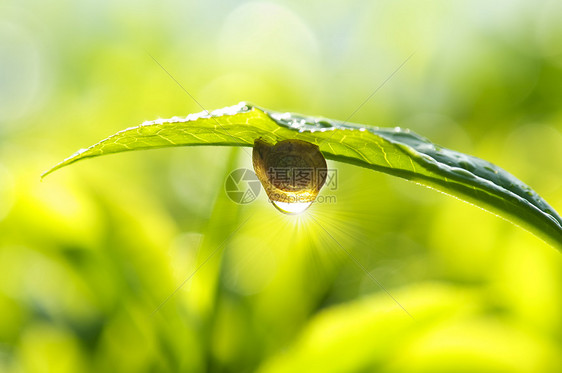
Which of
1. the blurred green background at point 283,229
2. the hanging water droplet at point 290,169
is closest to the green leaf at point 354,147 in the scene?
the hanging water droplet at point 290,169

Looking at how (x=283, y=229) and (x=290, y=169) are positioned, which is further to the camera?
(x=283, y=229)

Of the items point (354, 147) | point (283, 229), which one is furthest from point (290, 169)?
point (283, 229)

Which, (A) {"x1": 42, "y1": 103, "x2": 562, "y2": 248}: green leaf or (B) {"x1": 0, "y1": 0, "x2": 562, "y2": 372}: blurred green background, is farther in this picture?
(B) {"x1": 0, "y1": 0, "x2": 562, "y2": 372}: blurred green background

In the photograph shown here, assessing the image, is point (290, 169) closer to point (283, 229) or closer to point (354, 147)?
point (354, 147)

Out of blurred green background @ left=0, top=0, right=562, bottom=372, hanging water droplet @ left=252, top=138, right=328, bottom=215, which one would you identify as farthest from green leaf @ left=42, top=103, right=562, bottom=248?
blurred green background @ left=0, top=0, right=562, bottom=372

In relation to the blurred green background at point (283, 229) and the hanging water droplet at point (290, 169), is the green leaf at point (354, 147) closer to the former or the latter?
the hanging water droplet at point (290, 169)

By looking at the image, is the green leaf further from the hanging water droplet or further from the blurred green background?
the blurred green background
